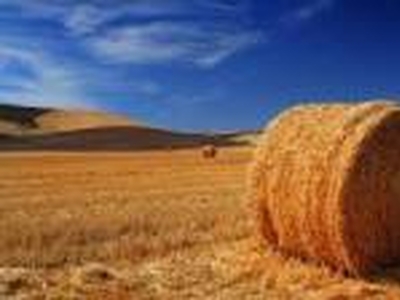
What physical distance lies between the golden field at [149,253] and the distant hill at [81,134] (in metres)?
40.6

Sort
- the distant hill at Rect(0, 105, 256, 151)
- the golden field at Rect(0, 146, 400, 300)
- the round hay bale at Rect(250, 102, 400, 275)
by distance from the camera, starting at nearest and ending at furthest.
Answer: the golden field at Rect(0, 146, 400, 300) < the round hay bale at Rect(250, 102, 400, 275) < the distant hill at Rect(0, 105, 256, 151)

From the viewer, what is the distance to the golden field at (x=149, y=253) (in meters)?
11.9

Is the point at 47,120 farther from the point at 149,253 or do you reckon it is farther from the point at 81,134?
the point at 149,253

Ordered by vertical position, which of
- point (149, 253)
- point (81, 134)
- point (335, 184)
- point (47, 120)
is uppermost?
point (47, 120)

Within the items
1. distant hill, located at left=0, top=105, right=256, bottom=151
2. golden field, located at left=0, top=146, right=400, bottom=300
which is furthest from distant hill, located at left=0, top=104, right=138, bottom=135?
golden field, located at left=0, top=146, right=400, bottom=300

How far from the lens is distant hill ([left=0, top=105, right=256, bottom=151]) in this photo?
216 feet

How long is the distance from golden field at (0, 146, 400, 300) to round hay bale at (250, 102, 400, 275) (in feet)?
1.14

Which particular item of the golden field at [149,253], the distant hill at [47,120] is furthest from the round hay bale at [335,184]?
the distant hill at [47,120]

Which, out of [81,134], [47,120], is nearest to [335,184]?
[81,134]

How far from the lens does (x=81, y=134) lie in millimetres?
75562

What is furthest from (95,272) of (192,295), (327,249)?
(327,249)

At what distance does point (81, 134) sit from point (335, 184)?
6413 cm

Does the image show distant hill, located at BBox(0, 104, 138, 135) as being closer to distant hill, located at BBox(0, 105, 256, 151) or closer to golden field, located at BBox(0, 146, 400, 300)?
distant hill, located at BBox(0, 105, 256, 151)

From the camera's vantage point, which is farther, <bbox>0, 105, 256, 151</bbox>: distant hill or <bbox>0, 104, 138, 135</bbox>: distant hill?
<bbox>0, 104, 138, 135</bbox>: distant hill
